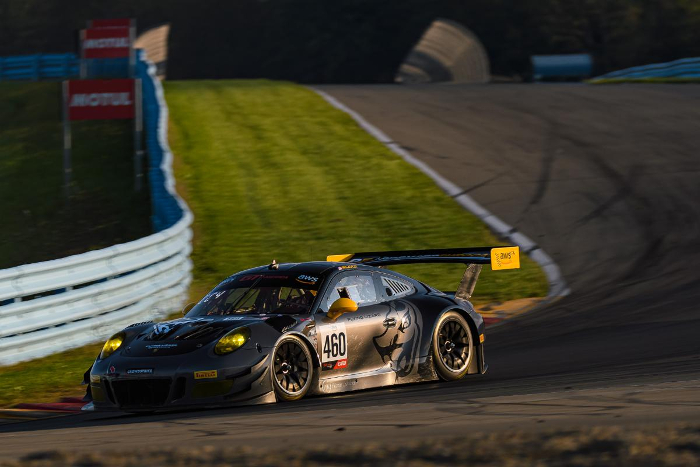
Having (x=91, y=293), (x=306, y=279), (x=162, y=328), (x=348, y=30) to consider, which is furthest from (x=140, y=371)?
(x=348, y=30)

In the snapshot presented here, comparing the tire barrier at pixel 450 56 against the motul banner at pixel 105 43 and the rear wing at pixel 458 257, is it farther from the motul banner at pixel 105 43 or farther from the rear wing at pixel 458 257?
the rear wing at pixel 458 257

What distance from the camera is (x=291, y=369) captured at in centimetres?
891

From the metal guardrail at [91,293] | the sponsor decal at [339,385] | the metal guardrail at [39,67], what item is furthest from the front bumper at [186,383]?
the metal guardrail at [39,67]

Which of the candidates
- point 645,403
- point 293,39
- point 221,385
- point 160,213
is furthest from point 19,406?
point 293,39

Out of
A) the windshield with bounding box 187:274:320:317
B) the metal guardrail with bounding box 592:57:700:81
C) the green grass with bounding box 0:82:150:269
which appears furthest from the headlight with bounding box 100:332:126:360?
the metal guardrail with bounding box 592:57:700:81

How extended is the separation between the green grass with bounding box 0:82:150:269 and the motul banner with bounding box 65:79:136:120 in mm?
1822

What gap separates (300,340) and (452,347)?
1937 mm

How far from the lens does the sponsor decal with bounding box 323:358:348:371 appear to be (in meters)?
9.16

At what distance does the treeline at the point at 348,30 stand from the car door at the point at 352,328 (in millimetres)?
56628

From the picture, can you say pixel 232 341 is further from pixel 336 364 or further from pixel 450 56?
pixel 450 56

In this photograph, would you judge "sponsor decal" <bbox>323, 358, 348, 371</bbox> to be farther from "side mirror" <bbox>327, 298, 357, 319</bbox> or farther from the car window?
the car window

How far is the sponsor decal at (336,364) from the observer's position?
9.16m

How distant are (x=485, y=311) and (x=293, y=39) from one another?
7238cm

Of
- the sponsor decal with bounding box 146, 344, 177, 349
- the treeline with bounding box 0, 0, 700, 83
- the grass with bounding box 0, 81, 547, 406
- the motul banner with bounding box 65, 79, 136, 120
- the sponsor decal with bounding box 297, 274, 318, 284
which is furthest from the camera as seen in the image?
the treeline with bounding box 0, 0, 700, 83
